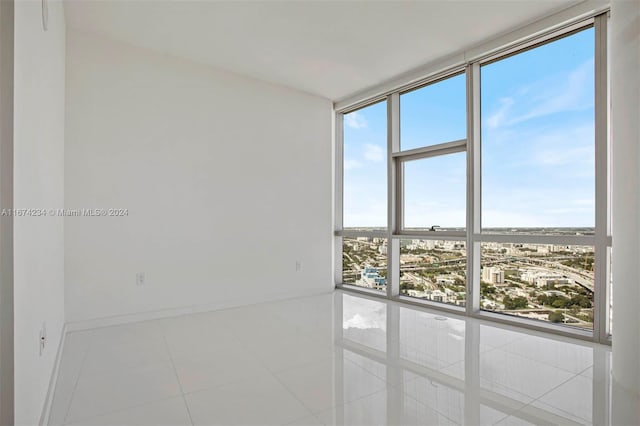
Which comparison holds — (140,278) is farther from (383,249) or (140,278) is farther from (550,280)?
(550,280)

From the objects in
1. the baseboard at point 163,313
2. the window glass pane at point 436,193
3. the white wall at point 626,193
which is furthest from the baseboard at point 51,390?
the window glass pane at point 436,193

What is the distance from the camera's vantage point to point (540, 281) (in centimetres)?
310

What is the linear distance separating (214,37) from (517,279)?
A: 364 centimetres

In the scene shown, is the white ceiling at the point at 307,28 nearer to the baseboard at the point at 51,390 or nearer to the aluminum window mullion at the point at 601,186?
the aluminum window mullion at the point at 601,186

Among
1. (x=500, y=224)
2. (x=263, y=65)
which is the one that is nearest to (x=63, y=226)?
(x=263, y=65)

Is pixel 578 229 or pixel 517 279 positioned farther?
pixel 517 279

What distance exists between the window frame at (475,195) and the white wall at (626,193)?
0.66 m

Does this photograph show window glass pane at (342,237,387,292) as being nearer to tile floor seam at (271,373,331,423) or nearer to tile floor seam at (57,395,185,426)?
tile floor seam at (271,373,331,423)

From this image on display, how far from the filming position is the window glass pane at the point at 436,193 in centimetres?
365

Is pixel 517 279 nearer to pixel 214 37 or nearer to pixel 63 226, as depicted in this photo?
pixel 214 37

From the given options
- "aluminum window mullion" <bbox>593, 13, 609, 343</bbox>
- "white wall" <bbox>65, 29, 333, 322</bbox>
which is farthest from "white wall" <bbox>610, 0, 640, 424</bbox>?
"white wall" <bbox>65, 29, 333, 322</bbox>

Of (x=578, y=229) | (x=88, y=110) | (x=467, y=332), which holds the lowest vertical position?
(x=467, y=332)

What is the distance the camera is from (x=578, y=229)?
9.29 ft

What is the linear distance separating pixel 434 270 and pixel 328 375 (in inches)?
87.8
